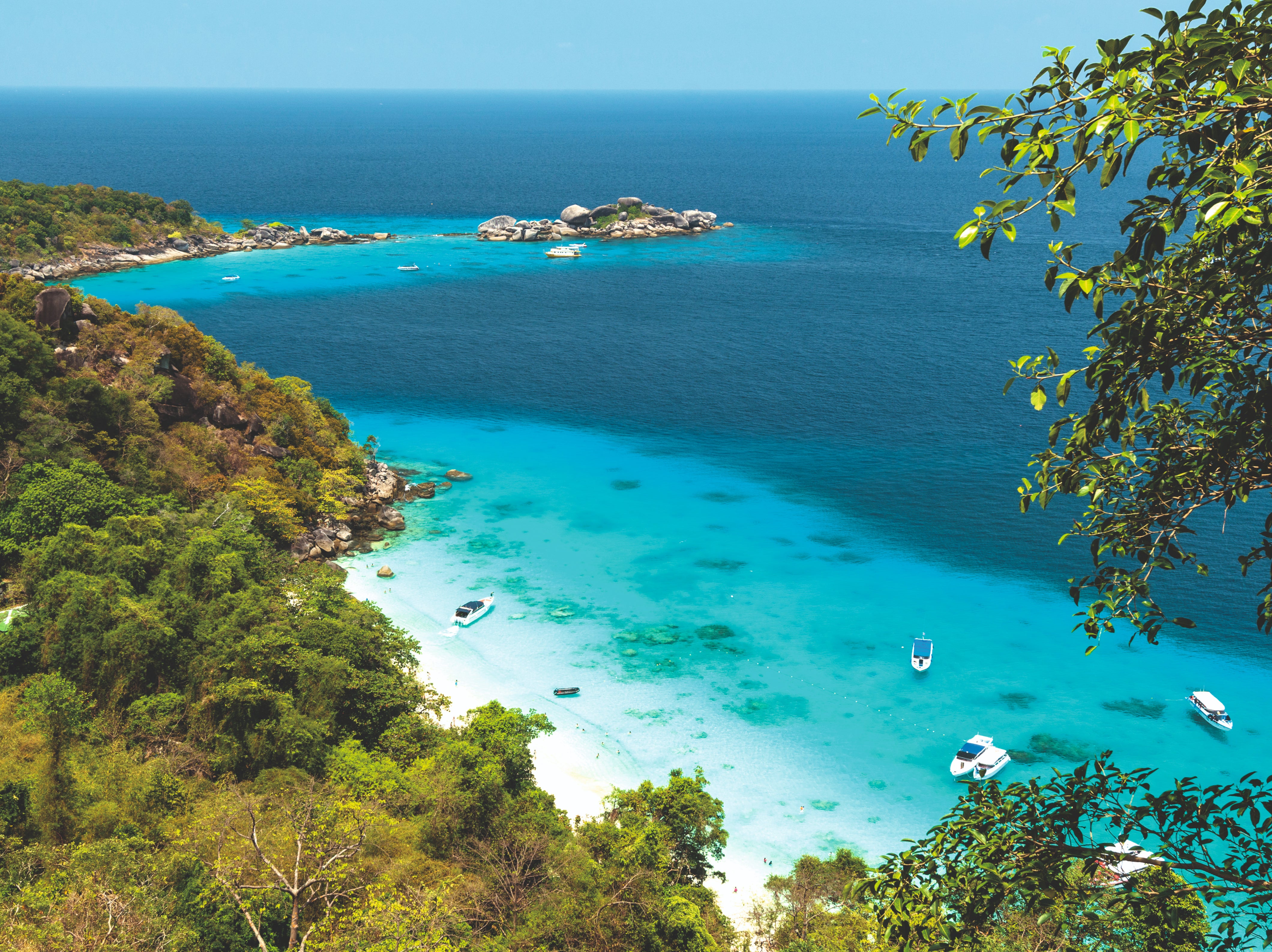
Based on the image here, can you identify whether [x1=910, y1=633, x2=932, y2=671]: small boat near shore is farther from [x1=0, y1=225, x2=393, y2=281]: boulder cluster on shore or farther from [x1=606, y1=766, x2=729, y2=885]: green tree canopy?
[x1=0, y1=225, x2=393, y2=281]: boulder cluster on shore

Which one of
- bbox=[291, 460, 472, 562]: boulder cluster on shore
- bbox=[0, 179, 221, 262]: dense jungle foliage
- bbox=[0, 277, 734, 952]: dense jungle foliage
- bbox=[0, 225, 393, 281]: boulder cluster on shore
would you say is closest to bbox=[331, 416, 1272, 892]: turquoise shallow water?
bbox=[291, 460, 472, 562]: boulder cluster on shore

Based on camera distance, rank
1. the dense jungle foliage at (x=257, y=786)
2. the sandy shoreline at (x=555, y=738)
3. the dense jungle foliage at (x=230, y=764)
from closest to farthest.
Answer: the dense jungle foliage at (x=257, y=786)
the dense jungle foliage at (x=230, y=764)
the sandy shoreline at (x=555, y=738)

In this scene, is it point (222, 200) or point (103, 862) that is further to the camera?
point (222, 200)

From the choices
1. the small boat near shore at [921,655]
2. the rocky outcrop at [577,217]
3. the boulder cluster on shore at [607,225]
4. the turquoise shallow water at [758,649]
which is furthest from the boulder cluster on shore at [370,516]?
the rocky outcrop at [577,217]

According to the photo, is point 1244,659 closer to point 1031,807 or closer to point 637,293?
point 1031,807

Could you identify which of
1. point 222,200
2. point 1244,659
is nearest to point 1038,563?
point 1244,659

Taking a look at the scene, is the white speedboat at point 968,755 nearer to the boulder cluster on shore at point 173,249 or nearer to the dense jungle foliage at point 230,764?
the dense jungle foliage at point 230,764

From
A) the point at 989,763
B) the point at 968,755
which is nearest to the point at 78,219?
Answer: the point at 968,755
